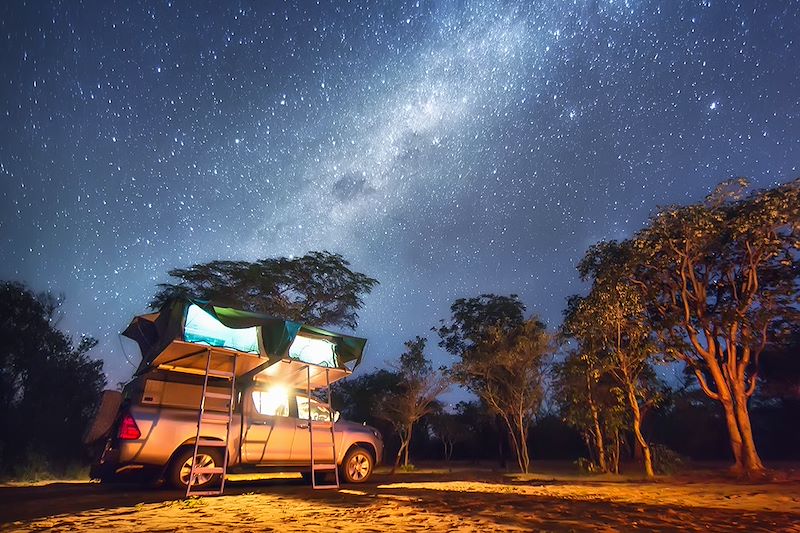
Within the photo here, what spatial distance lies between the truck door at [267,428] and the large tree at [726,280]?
11.9 meters

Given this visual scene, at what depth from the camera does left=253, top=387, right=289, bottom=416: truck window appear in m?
9.36

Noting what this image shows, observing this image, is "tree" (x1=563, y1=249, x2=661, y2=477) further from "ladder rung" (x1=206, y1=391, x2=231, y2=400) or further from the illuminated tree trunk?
"ladder rung" (x1=206, y1=391, x2=231, y2=400)

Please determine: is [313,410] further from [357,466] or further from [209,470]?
[209,470]

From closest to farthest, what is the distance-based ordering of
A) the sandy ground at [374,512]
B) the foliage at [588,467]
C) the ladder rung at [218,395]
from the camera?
1. the sandy ground at [374,512]
2. the ladder rung at [218,395]
3. the foliage at [588,467]

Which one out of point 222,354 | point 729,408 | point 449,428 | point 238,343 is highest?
point 238,343

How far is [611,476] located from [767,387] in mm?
16865

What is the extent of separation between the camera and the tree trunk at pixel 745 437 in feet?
48.1

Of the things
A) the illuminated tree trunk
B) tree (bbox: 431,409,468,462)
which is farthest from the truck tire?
tree (bbox: 431,409,468,462)

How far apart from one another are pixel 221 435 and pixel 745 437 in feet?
50.4

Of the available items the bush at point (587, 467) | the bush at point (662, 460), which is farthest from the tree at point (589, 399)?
the bush at point (662, 460)

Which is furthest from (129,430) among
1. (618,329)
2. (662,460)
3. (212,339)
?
(662,460)

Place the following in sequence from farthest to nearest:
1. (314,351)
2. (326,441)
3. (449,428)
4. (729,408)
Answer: (449,428)
(729,408)
(314,351)
(326,441)

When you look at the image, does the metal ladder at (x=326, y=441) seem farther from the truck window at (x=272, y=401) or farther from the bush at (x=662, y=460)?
the bush at (x=662, y=460)

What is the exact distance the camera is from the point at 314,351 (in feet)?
32.9
